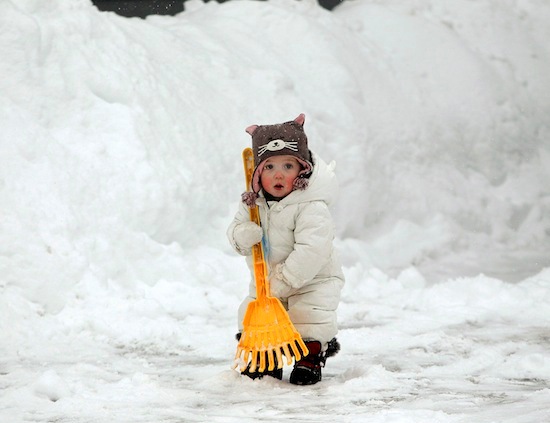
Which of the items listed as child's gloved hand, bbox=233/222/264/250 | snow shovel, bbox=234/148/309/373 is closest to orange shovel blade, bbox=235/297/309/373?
snow shovel, bbox=234/148/309/373

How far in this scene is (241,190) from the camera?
27.1ft

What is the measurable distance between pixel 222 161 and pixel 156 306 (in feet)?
6.77

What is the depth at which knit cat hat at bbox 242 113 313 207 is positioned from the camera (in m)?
4.67

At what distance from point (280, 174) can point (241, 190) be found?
3.60 meters

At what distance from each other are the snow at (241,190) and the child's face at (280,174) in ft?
2.91

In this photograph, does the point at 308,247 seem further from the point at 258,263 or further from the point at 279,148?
the point at 279,148

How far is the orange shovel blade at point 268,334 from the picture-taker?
450cm

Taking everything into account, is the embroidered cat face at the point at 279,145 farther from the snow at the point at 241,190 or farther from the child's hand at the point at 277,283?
the snow at the point at 241,190

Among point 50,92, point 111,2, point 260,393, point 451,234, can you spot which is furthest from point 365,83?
point 260,393

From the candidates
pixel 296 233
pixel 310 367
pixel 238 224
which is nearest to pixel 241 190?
pixel 238 224

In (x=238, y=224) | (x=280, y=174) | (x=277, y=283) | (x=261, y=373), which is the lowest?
(x=261, y=373)

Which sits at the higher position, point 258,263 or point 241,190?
point 241,190

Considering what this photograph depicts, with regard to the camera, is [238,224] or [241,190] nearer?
[238,224]

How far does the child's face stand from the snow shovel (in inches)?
13.3
